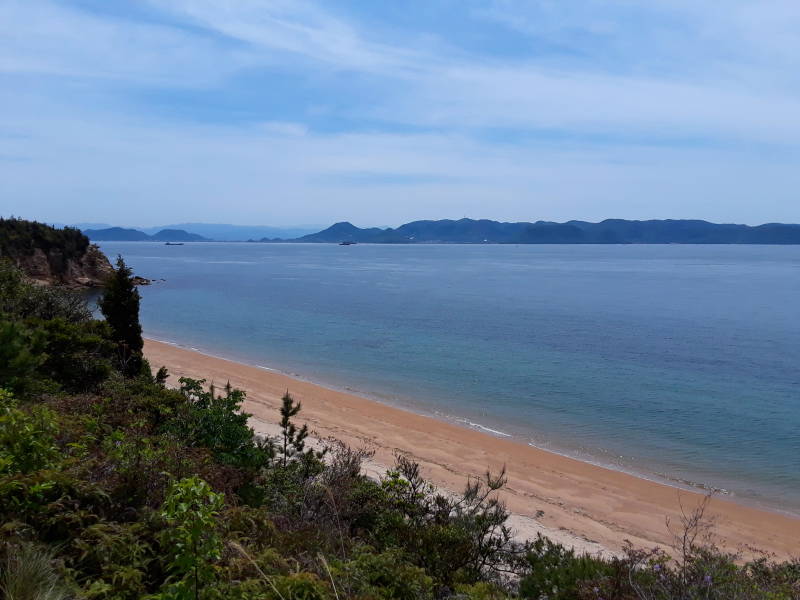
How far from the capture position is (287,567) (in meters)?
4.23

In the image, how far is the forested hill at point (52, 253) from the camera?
53812 millimetres

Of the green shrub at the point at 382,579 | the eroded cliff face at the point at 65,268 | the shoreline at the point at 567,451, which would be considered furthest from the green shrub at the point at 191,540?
the eroded cliff face at the point at 65,268

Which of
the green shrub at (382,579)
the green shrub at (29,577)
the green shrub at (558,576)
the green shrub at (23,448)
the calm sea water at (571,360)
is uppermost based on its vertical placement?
the green shrub at (23,448)

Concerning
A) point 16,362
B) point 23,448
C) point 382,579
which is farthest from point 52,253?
point 382,579

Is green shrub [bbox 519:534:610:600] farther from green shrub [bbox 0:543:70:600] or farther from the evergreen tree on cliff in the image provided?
the evergreen tree on cliff

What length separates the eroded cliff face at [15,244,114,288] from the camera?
54.1 meters

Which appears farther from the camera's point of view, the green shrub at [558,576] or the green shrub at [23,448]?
the green shrub at [558,576]

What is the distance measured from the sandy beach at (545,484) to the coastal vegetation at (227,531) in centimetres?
500

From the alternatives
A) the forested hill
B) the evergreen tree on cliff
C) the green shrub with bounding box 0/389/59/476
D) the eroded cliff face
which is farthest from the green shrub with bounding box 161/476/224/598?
the forested hill

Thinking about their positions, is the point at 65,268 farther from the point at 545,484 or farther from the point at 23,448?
the point at 23,448

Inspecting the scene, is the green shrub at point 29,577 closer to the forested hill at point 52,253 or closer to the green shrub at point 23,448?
the green shrub at point 23,448

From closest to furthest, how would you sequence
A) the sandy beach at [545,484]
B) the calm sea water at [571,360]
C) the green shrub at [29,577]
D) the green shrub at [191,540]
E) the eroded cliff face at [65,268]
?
the green shrub at [29,577], the green shrub at [191,540], the sandy beach at [545,484], the calm sea water at [571,360], the eroded cliff face at [65,268]

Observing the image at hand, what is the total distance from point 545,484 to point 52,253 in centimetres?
5787

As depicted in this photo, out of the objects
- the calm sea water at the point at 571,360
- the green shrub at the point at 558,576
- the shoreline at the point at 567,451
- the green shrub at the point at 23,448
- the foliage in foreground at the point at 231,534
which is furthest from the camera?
the calm sea water at the point at 571,360
